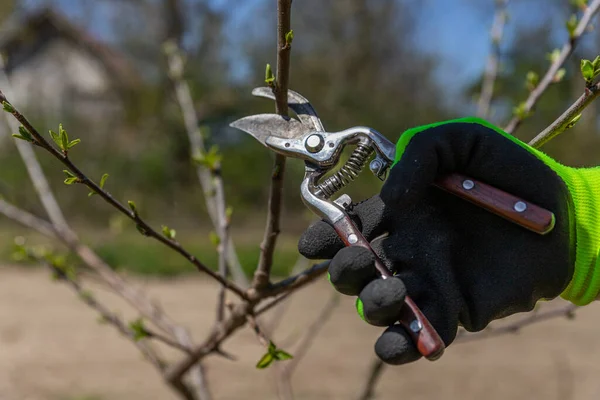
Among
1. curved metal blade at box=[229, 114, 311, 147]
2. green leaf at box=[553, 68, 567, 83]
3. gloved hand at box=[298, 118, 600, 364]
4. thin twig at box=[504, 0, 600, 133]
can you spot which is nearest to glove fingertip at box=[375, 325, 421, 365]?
gloved hand at box=[298, 118, 600, 364]

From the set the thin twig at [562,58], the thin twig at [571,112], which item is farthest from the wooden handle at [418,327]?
the thin twig at [562,58]

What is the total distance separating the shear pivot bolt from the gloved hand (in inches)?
4.7

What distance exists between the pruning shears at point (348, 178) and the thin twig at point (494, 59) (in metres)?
1.09

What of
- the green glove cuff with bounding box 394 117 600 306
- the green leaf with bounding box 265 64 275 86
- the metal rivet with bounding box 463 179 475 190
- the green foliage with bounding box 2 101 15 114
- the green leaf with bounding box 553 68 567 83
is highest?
the green foliage with bounding box 2 101 15 114

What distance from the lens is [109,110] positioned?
1305cm

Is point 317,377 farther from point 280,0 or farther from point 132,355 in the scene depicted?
point 280,0

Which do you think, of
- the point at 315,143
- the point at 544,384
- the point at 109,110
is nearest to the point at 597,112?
the point at 544,384

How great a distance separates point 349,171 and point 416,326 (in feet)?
0.93

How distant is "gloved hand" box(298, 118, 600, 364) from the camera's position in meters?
0.79

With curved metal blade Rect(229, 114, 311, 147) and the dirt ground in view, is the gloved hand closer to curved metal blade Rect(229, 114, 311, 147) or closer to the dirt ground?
curved metal blade Rect(229, 114, 311, 147)

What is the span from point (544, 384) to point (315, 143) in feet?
14.6

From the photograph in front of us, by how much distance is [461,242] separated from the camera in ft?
3.01

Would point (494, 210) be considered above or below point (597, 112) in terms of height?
below

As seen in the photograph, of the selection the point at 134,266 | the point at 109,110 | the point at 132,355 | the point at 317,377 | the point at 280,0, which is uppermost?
the point at 109,110
